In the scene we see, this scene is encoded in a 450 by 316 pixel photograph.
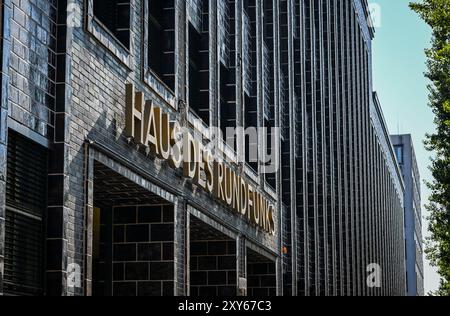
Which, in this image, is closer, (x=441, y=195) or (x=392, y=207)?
(x=441, y=195)

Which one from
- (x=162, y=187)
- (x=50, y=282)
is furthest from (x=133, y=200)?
(x=50, y=282)

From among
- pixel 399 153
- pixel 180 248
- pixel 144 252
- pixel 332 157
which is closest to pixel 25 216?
pixel 144 252

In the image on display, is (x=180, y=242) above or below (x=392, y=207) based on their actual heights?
below

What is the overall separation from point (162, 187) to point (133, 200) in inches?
29.6

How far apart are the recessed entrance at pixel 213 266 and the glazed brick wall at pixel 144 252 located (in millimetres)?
4410

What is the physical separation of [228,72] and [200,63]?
2.67 metres

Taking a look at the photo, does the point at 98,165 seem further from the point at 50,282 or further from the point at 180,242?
the point at 180,242

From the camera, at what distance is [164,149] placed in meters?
17.3

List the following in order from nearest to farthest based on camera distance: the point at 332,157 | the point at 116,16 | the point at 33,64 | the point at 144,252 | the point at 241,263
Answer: the point at 33,64 → the point at 116,16 → the point at 144,252 → the point at 241,263 → the point at 332,157

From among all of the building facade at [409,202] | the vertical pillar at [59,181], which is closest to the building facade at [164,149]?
the vertical pillar at [59,181]

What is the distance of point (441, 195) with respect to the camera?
1211 inches

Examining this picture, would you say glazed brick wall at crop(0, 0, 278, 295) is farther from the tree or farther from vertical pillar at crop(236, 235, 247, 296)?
the tree

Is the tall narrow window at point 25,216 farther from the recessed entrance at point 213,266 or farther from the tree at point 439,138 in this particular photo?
the tree at point 439,138

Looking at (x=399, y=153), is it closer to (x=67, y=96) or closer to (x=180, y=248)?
(x=180, y=248)
